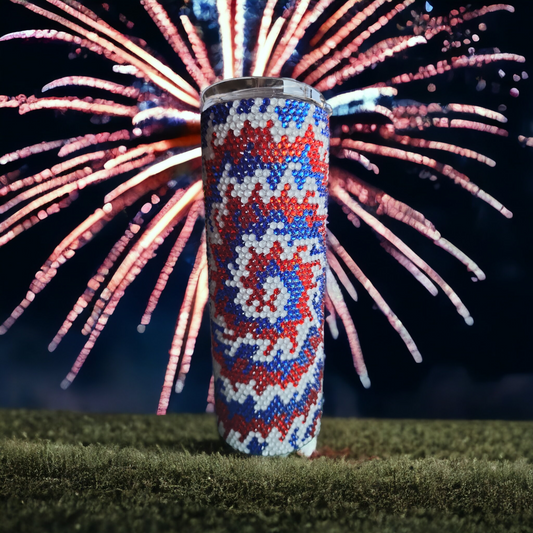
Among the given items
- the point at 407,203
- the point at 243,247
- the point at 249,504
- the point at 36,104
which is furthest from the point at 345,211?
the point at 36,104

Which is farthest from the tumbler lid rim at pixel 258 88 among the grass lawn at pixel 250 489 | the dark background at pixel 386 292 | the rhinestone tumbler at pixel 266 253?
the grass lawn at pixel 250 489

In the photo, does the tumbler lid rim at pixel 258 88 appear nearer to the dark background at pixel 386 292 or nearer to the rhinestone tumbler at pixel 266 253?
the rhinestone tumbler at pixel 266 253

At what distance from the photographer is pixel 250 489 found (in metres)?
0.64

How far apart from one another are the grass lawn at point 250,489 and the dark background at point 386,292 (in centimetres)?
17

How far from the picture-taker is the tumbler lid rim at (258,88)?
612mm

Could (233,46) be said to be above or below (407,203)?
above

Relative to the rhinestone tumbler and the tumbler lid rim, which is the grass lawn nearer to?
the rhinestone tumbler

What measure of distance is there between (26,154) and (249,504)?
98cm

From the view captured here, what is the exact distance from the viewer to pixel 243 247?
65 cm

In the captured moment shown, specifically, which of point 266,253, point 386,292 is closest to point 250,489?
point 266,253

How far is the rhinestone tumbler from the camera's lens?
24.5 inches

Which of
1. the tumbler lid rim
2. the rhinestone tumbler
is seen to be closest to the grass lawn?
the rhinestone tumbler

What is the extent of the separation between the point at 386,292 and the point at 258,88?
0.62 metres

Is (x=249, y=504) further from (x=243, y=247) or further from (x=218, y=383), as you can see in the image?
(x=243, y=247)
